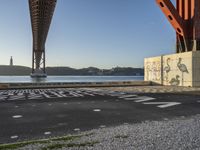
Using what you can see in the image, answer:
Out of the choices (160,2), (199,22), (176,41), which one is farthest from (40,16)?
(199,22)

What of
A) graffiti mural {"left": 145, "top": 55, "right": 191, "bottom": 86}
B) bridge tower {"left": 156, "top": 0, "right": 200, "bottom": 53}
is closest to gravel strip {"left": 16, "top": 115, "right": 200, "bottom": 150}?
graffiti mural {"left": 145, "top": 55, "right": 191, "bottom": 86}

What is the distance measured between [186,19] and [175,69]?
27.3ft

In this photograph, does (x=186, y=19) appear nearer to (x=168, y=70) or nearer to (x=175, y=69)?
(x=175, y=69)

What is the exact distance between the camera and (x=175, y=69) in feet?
110

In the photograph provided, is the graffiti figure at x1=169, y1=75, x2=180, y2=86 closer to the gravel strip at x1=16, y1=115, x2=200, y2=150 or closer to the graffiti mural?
the graffiti mural

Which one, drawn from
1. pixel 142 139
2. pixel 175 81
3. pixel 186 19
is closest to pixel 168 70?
pixel 175 81

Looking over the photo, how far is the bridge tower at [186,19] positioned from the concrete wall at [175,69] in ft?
9.29

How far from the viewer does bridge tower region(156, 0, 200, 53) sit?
32.2 meters

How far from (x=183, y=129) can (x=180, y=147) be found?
187cm

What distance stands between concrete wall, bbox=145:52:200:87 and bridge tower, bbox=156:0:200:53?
283 cm

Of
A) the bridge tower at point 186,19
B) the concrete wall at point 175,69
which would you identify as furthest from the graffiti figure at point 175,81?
the bridge tower at point 186,19

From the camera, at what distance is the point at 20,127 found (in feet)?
24.4

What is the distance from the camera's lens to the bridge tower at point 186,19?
106 ft

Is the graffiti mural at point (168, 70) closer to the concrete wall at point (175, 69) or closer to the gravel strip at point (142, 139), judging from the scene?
the concrete wall at point (175, 69)
